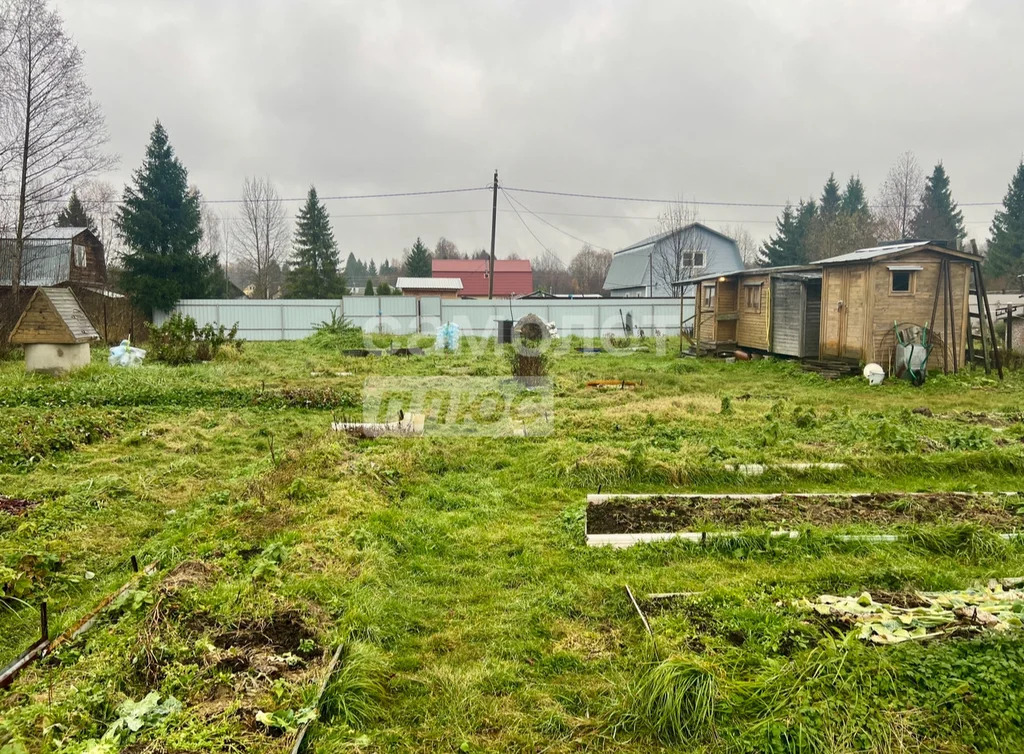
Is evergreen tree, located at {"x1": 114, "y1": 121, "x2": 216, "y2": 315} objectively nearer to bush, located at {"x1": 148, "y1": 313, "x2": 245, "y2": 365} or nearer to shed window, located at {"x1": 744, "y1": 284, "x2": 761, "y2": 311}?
bush, located at {"x1": 148, "y1": 313, "x2": 245, "y2": 365}

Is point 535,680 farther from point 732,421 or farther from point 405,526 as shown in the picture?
point 732,421

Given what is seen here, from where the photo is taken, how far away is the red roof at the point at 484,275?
4700cm

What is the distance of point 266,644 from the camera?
10.4ft

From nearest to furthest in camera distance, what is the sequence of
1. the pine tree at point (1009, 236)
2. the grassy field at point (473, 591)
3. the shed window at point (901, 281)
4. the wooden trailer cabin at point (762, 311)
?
the grassy field at point (473, 591), the shed window at point (901, 281), the wooden trailer cabin at point (762, 311), the pine tree at point (1009, 236)

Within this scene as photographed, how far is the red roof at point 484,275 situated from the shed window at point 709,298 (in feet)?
87.8

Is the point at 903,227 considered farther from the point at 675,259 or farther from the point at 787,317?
the point at 787,317

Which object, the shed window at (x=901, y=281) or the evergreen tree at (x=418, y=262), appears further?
the evergreen tree at (x=418, y=262)

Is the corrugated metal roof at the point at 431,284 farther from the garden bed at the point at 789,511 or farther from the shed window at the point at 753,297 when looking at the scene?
the garden bed at the point at 789,511

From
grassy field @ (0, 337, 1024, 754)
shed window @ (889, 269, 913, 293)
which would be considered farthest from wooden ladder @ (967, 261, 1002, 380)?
grassy field @ (0, 337, 1024, 754)

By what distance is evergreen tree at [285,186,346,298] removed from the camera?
37219 millimetres

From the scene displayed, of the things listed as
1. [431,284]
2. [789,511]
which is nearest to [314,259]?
[431,284]

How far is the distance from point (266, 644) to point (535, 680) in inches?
53.3

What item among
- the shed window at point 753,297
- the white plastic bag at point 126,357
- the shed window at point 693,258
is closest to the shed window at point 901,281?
the shed window at point 753,297

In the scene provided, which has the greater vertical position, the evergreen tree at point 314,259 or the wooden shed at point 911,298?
the evergreen tree at point 314,259
